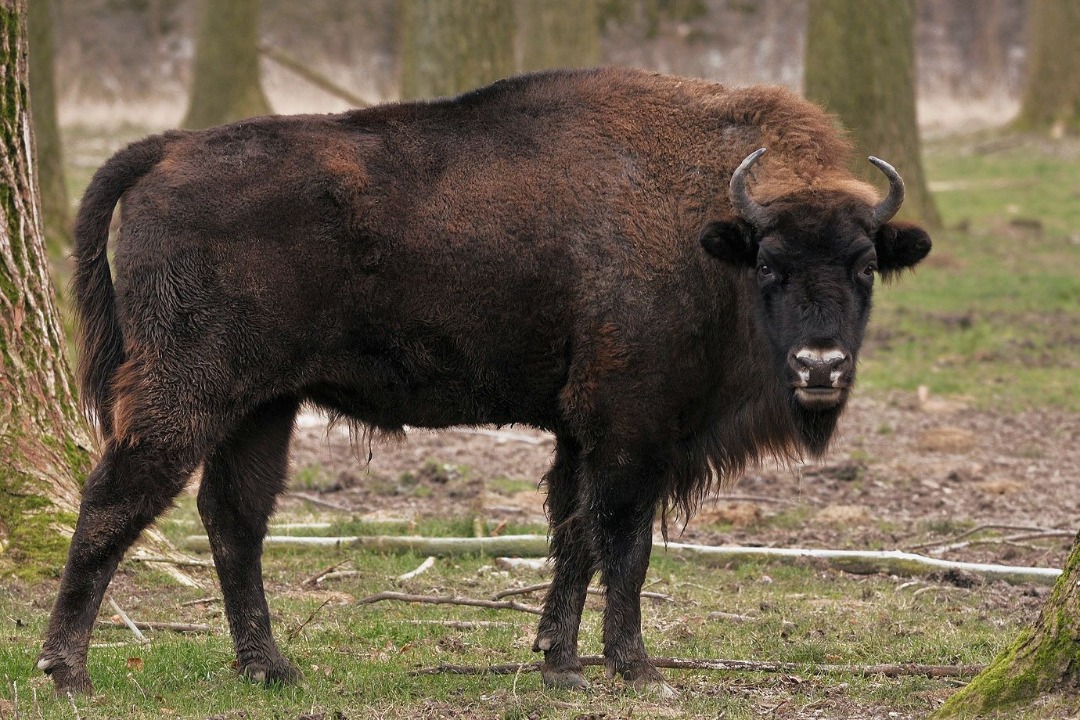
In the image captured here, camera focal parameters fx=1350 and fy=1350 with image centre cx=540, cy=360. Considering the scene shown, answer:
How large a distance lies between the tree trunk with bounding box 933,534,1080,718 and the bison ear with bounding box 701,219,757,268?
1.83m

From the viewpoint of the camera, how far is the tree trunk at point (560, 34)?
2030 centimetres

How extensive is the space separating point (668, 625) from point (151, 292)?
2.94 meters

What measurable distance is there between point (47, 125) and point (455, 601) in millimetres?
10946

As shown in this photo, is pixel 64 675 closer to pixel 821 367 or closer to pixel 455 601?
pixel 455 601

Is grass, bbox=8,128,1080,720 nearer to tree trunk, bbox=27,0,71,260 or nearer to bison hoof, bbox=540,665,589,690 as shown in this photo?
bison hoof, bbox=540,665,589,690

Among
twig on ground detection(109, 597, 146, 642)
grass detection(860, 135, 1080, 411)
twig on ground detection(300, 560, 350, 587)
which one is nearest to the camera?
twig on ground detection(109, 597, 146, 642)

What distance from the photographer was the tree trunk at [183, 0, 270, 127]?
20.4 m

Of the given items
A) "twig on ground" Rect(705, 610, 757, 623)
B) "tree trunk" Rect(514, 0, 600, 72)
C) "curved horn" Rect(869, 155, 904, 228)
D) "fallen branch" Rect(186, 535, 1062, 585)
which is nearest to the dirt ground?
"fallen branch" Rect(186, 535, 1062, 585)

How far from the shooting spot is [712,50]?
38.1 meters

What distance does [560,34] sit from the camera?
20359 millimetres

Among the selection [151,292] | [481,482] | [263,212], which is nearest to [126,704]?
[151,292]

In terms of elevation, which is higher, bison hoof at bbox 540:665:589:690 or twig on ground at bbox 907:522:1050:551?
bison hoof at bbox 540:665:589:690

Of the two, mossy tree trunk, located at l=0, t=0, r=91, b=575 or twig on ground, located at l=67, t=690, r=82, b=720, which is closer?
twig on ground, located at l=67, t=690, r=82, b=720

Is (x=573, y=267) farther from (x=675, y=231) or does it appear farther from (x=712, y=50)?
(x=712, y=50)
